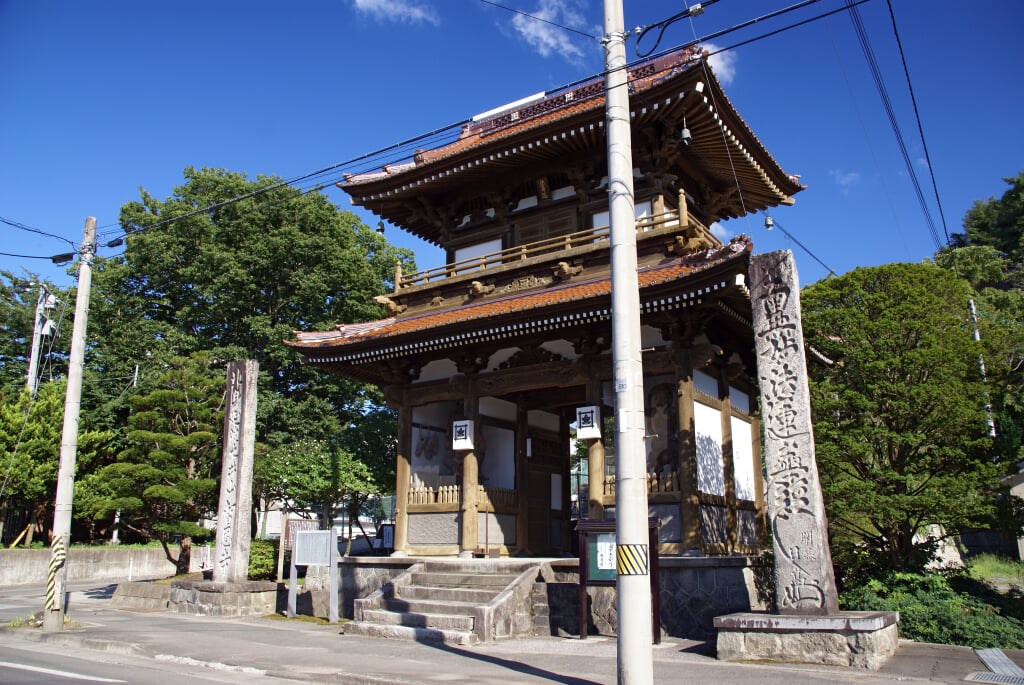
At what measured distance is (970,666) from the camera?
26.7 feet

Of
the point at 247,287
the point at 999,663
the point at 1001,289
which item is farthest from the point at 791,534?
the point at 1001,289

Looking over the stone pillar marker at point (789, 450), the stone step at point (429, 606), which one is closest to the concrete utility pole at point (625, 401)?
the stone pillar marker at point (789, 450)

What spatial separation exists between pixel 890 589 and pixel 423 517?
9732 mm

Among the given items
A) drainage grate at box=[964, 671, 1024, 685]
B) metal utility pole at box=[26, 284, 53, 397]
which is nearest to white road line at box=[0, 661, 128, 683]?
drainage grate at box=[964, 671, 1024, 685]

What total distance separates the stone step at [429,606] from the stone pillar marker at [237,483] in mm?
5067

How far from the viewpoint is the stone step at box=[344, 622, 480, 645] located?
10570 millimetres

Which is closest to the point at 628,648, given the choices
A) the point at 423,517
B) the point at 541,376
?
the point at 541,376

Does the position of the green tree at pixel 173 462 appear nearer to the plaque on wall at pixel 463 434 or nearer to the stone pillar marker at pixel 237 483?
the stone pillar marker at pixel 237 483

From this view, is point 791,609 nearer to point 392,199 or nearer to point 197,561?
point 392,199

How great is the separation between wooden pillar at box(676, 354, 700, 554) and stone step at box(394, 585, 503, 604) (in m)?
3.64

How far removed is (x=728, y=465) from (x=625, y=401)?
7914 mm

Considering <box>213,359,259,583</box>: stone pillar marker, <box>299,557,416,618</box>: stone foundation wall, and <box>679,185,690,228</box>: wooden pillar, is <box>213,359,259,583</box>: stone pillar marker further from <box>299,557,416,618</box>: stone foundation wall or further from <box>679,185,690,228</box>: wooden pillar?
<box>679,185,690,228</box>: wooden pillar

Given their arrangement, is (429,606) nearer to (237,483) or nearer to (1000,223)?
(237,483)

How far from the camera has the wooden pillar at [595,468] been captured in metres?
13.8
